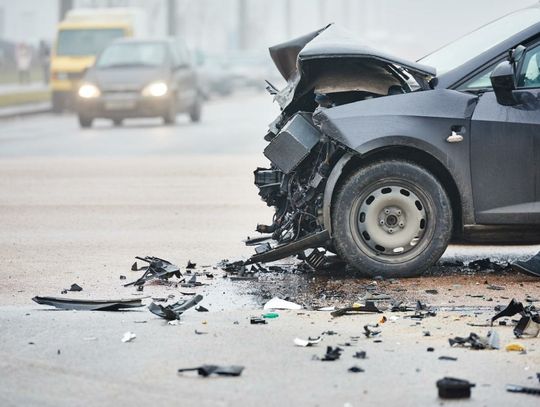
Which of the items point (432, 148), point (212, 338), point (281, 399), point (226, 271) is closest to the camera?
point (281, 399)

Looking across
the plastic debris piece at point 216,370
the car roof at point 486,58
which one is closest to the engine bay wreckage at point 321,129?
the car roof at point 486,58

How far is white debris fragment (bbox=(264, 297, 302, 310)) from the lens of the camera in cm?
804

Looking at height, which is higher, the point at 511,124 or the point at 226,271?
the point at 511,124

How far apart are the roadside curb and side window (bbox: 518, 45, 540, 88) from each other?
27881mm

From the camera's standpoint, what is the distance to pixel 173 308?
7910mm

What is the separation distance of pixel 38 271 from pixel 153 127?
69.3 feet

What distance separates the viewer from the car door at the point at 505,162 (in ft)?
29.2

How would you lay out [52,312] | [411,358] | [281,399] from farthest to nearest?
[52,312] < [411,358] < [281,399]

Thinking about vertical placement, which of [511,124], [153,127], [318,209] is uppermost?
[511,124]

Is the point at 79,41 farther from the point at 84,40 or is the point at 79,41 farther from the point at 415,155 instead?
the point at 415,155

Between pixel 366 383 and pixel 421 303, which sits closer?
pixel 366 383

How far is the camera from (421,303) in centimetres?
810

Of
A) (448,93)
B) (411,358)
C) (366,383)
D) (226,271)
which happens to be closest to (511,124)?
(448,93)

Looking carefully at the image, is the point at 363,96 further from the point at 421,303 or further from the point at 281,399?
the point at 281,399
